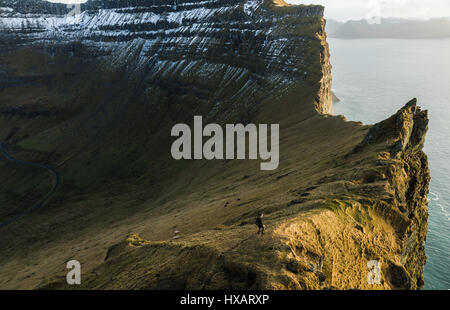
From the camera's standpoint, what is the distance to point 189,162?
310 feet

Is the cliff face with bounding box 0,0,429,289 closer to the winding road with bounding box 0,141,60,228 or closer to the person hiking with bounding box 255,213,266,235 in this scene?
the person hiking with bounding box 255,213,266,235

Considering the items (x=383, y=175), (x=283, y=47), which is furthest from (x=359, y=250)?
(x=283, y=47)

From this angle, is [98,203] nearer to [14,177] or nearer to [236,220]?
[14,177]

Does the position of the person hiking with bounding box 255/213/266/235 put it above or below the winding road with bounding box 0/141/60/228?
above

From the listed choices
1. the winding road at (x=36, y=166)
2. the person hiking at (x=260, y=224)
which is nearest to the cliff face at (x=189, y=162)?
the person hiking at (x=260, y=224)

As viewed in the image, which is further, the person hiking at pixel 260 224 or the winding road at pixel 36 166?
the winding road at pixel 36 166

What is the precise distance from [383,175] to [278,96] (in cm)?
6607

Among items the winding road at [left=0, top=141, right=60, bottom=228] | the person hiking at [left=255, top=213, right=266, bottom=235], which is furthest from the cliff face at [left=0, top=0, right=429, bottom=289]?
the winding road at [left=0, top=141, right=60, bottom=228]

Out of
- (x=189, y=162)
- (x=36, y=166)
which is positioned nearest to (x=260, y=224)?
(x=189, y=162)

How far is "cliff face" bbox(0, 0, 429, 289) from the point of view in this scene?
81.3 ft

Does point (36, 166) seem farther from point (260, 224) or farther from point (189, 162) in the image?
point (260, 224)

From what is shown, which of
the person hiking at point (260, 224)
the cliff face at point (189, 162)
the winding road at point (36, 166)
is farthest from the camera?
the winding road at point (36, 166)

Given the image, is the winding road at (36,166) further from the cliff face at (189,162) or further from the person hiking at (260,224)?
the person hiking at (260,224)

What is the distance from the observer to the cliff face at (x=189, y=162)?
24.8 meters
